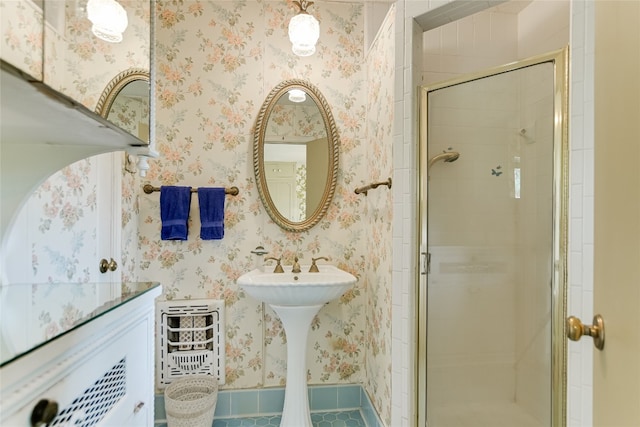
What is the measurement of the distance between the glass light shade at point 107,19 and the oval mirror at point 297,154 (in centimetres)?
121

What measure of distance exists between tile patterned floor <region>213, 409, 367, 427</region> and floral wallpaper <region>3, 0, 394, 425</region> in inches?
7.4

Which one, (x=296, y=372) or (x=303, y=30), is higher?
(x=303, y=30)

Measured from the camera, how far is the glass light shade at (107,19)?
0.75m

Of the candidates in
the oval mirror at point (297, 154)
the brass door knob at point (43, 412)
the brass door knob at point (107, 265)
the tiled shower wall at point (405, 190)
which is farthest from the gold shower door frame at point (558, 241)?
the brass door knob at point (107, 265)

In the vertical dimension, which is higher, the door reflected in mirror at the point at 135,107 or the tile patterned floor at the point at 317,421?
the door reflected in mirror at the point at 135,107

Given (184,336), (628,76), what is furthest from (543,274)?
(184,336)

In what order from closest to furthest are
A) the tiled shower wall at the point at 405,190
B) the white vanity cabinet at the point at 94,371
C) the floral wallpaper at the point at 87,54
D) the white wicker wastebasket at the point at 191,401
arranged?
the white vanity cabinet at the point at 94,371
the floral wallpaper at the point at 87,54
the tiled shower wall at the point at 405,190
the white wicker wastebasket at the point at 191,401

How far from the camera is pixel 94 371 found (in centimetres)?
57

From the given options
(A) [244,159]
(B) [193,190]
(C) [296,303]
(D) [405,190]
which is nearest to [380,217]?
(D) [405,190]

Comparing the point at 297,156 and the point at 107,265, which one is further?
the point at 297,156

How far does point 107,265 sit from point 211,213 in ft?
1.93

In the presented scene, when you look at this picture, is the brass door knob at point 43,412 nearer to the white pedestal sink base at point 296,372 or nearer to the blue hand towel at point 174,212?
the white pedestal sink base at point 296,372

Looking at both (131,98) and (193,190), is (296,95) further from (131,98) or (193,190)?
(131,98)

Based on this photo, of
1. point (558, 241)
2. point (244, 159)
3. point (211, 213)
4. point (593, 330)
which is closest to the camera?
point (593, 330)
